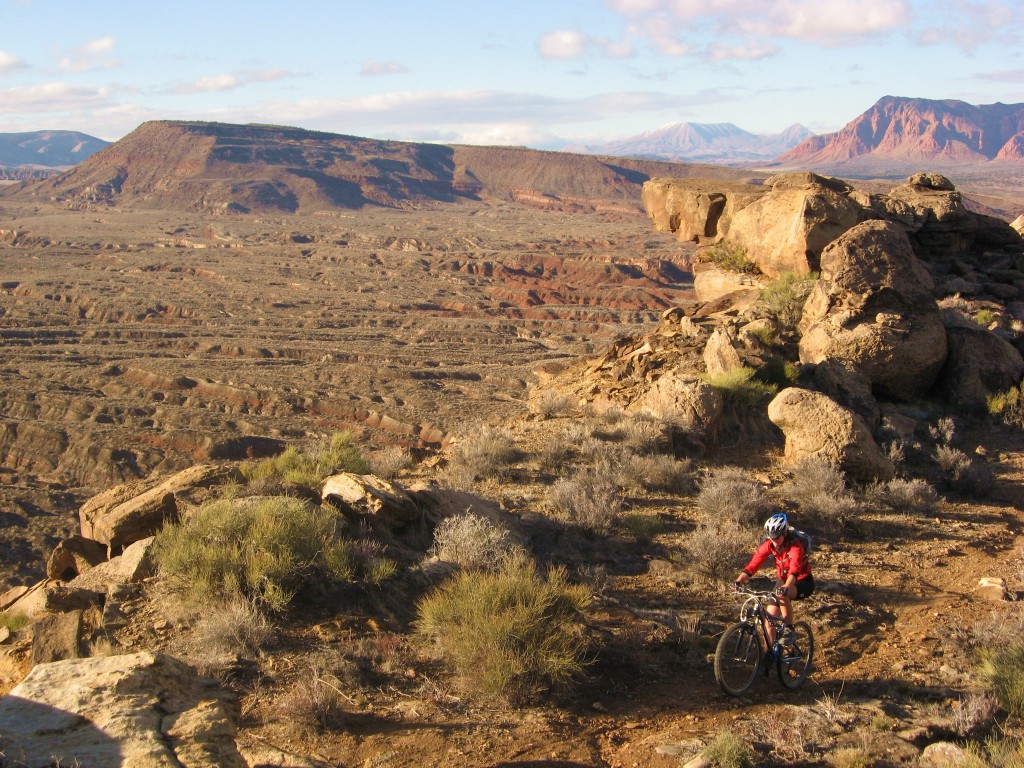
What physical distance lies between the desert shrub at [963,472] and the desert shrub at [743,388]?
7.17ft

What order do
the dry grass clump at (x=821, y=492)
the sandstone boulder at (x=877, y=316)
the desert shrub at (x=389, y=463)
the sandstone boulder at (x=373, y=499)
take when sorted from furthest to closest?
the sandstone boulder at (x=877, y=316)
the desert shrub at (x=389, y=463)
the dry grass clump at (x=821, y=492)
the sandstone boulder at (x=373, y=499)

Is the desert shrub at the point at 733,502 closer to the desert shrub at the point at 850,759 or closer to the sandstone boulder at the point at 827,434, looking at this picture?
the sandstone boulder at the point at 827,434

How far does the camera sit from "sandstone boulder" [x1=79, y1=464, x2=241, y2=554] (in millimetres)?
7027

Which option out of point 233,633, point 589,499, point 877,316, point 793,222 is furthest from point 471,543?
point 793,222

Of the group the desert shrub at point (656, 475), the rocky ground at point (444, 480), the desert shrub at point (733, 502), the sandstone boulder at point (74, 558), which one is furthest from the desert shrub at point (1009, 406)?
the sandstone boulder at point (74, 558)

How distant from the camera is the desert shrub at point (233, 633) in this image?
5293mm

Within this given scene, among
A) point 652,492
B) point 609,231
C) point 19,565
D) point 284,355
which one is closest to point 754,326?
point 652,492

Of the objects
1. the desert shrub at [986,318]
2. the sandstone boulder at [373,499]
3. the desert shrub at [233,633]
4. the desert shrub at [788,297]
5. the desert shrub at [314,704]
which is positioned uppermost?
the desert shrub at [788,297]

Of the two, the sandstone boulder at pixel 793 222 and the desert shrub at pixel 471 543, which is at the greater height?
the sandstone boulder at pixel 793 222

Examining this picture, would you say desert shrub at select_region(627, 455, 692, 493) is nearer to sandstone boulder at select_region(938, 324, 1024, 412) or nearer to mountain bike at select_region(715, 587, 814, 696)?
mountain bike at select_region(715, 587, 814, 696)

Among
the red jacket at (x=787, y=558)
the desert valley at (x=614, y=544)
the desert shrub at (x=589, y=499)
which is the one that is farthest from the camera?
the desert shrub at (x=589, y=499)

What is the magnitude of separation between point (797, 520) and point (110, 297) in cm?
4532

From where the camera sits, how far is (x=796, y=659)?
5.55 meters

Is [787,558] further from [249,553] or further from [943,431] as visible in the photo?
[943,431]
